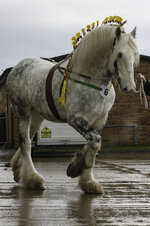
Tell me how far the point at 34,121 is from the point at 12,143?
18.7 metres

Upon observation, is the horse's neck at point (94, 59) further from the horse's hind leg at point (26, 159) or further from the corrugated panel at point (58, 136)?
the corrugated panel at point (58, 136)

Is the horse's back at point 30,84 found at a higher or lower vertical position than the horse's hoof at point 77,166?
higher

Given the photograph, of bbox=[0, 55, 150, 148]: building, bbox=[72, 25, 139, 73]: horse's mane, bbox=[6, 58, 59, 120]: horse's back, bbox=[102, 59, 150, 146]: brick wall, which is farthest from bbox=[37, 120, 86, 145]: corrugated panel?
bbox=[72, 25, 139, 73]: horse's mane

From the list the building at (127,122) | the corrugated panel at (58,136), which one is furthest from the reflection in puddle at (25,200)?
the building at (127,122)

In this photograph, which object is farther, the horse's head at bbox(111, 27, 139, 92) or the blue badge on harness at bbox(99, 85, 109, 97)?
the blue badge on harness at bbox(99, 85, 109, 97)

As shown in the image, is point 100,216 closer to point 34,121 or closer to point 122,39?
point 122,39

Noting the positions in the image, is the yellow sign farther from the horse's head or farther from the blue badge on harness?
the horse's head

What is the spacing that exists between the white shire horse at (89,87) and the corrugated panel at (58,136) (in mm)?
11031

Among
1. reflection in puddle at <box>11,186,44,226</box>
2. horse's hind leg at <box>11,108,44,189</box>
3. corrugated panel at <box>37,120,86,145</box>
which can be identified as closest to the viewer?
reflection in puddle at <box>11,186,44,226</box>

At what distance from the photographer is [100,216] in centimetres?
503

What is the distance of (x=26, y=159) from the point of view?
784cm

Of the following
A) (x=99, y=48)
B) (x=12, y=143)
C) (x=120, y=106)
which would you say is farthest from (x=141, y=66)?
(x=99, y=48)

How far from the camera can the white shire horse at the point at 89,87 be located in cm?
654

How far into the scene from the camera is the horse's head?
641 centimetres
